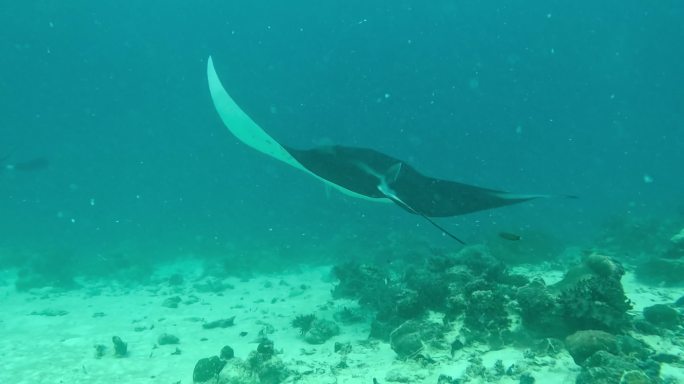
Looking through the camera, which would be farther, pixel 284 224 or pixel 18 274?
pixel 284 224

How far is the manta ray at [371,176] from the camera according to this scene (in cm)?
434

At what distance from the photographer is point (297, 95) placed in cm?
9162

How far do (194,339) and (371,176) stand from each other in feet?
18.9

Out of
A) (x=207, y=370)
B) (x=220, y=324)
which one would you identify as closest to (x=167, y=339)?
(x=220, y=324)

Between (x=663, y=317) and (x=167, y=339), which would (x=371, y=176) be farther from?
(x=167, y=339)

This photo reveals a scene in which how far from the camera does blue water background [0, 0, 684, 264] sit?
5319 cm

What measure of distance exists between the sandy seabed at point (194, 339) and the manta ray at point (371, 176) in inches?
77.8

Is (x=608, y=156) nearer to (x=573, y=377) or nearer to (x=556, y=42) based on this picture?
(x=556, y=42)

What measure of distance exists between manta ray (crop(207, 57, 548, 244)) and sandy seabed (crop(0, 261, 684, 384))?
198 cm

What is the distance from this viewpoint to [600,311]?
4.64m

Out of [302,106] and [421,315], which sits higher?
[302,106]

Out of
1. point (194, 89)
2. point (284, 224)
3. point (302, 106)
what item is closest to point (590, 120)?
point (302, 106)

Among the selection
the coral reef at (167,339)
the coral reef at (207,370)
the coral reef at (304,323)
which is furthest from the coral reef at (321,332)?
the coral reef at (167,339)

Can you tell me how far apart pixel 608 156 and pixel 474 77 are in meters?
39.1
